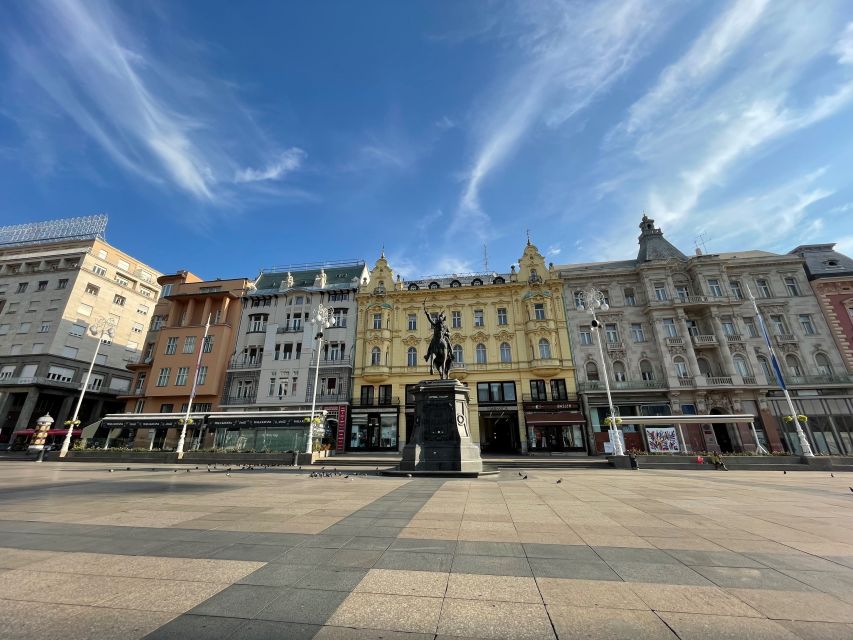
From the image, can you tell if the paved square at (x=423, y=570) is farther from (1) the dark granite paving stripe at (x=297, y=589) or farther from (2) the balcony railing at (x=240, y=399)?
(2) the balcony railing at (x=240, y=399)

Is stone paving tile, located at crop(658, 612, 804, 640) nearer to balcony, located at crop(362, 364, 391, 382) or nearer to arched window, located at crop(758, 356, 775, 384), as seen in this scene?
balcony, located at crop(362, 364, 391, 382)

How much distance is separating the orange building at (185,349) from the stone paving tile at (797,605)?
39.8 m

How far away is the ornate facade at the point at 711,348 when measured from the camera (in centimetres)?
3042

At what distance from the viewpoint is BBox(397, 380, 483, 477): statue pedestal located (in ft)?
50.7

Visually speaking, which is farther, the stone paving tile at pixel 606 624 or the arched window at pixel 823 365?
the arched window at pixel 823 365

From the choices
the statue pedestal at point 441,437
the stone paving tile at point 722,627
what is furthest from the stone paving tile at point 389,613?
the statue pedestal at point 441,437

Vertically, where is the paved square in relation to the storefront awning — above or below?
below

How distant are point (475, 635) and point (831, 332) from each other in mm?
47006

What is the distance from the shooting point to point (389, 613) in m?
3.24

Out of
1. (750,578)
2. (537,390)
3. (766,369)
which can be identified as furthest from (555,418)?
(750,578)

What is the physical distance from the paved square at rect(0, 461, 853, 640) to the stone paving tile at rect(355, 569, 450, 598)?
3 cm

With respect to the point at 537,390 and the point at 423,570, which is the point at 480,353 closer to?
the point at 537,390

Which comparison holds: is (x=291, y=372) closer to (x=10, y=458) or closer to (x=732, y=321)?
(x=10, y=458)

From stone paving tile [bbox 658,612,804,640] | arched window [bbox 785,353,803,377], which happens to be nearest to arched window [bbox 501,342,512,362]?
arched window [bbox 785,353,803,377]
